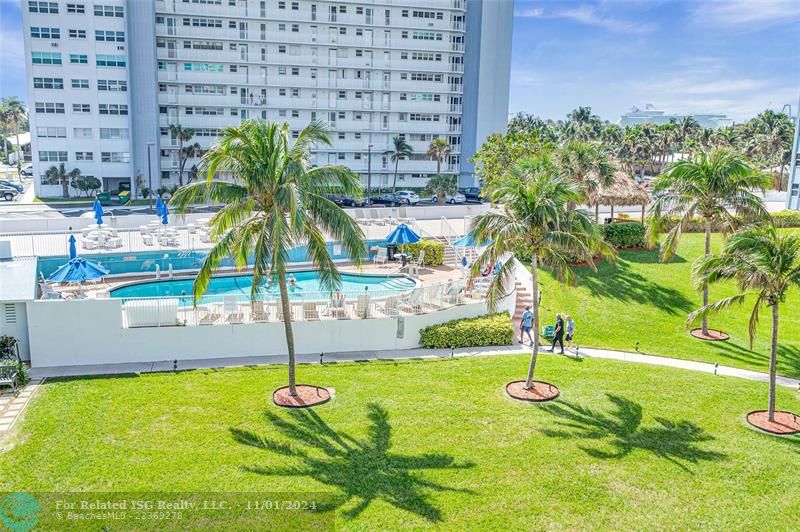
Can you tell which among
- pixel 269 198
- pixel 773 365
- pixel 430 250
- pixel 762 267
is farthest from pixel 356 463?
pixel 430 250

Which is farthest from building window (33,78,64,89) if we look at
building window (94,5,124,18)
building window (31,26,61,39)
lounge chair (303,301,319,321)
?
lounge chair (303,301,319,321)

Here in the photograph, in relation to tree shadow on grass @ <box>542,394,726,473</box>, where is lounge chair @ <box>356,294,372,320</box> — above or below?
above

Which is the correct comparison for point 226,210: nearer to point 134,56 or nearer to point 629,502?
point 629,502

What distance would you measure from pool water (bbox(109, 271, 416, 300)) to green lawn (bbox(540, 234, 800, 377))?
7299 millimetres

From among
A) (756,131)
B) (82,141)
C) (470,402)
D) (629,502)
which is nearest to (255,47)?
(82,141)

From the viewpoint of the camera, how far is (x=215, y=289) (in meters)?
27.3

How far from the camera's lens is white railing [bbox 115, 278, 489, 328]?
780 inches

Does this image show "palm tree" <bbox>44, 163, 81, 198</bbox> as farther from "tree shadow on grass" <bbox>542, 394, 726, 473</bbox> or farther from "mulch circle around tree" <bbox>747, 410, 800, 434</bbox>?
"mulch circle around tree" <bbox>747, 410, 800, 434</bbox>

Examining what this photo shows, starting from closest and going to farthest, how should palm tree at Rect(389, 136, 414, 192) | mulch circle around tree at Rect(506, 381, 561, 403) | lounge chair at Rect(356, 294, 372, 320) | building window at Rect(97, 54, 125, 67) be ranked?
mulch circle around tree at Rect(506, 381, 561, 403) → lounge chair at Rect(356, 294, 372, 320) → building window at Rect(97, 54, 125, 67) → palm tree at Rect(389, 136, 414, 192)

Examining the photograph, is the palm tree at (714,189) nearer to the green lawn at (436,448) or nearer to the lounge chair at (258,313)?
the green lawn at (436,448)

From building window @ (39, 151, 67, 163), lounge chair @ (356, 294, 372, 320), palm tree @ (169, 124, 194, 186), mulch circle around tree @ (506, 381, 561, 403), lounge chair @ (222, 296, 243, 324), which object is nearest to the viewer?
mulch circle around tree @ (506, 381, 561, 403)

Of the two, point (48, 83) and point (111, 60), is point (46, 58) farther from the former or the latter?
point (111, 60)

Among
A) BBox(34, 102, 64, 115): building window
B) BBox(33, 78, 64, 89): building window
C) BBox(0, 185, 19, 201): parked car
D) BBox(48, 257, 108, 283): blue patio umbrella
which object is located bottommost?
BBox(48, 257, 108, 283): blue patio umbrella

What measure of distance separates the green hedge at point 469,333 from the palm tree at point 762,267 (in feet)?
25.6
